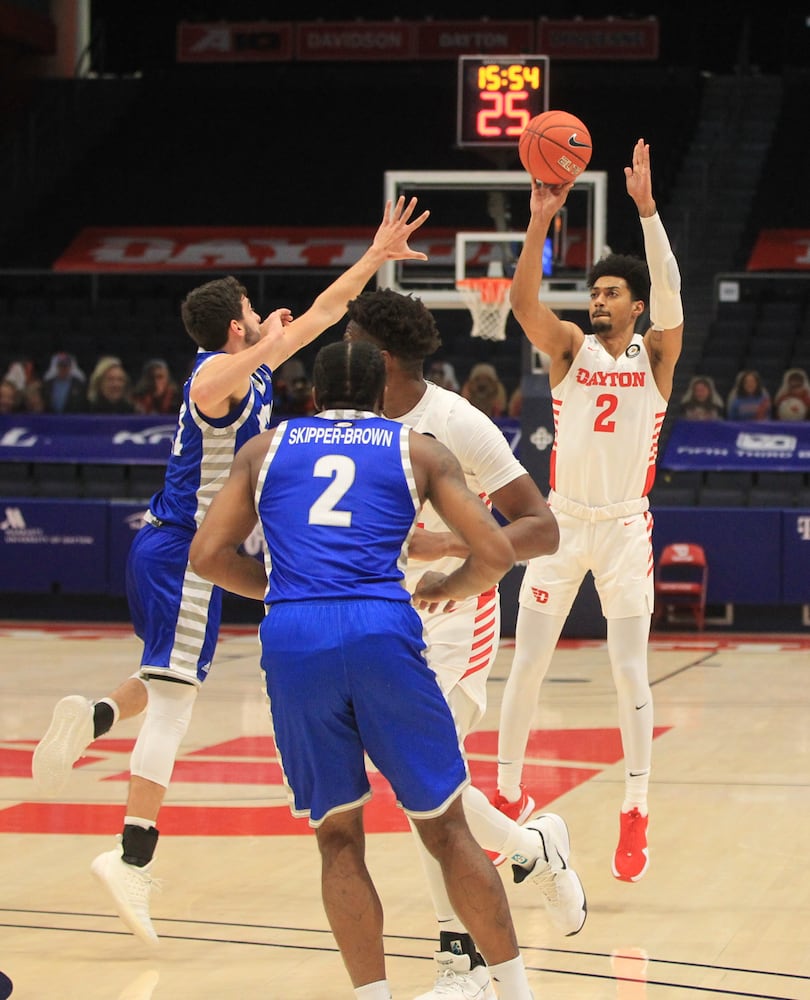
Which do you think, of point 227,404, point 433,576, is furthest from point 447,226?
point 433,576

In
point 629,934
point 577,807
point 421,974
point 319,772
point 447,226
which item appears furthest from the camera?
point 447,226

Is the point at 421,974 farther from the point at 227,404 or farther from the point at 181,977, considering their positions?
the point at 227,404

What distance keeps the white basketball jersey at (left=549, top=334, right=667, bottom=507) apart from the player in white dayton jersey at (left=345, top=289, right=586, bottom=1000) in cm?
115

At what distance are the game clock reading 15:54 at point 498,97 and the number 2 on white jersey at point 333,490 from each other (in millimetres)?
8764

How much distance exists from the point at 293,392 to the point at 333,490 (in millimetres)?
11786

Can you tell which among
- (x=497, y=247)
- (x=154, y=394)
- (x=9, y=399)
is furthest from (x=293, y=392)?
(x=497, y=247)

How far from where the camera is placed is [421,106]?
78.0ft

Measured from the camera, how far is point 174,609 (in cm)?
547

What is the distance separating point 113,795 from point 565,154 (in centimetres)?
351

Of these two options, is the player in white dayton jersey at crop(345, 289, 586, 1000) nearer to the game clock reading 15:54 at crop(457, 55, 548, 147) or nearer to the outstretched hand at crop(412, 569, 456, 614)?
the outstretched hand at crop(412, 569, 456, 614)

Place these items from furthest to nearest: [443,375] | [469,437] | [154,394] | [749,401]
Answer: [154,394] → [443,375] → [749,401] → [469,437]

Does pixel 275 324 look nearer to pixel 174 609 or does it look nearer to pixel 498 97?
pixel 174 609

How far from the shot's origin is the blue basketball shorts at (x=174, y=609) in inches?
215

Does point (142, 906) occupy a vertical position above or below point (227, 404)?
below
